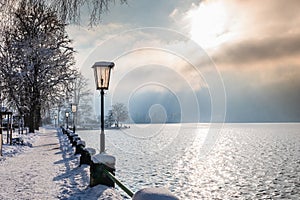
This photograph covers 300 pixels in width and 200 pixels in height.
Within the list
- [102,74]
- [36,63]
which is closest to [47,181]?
[102,74]

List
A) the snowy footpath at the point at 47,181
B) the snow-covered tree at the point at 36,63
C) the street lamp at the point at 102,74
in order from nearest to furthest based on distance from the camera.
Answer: the snowy footpath at the point at 47,181
the street lamp at the point at 102,74
the snow-covered tree at the point at 36,63

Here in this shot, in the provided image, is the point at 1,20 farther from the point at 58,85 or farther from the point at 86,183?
the point at 58,85

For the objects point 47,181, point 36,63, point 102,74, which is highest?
point 36,63

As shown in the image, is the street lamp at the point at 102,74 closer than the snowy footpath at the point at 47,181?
No

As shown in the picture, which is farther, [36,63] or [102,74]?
[36,63]

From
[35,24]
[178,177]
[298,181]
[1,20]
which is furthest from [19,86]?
[298,181]

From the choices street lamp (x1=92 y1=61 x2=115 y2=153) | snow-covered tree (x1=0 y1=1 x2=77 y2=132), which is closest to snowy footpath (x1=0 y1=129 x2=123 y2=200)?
street lamp (x1=92 y1=61 x2=115 y2=153)

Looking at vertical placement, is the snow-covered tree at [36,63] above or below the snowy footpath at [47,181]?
above

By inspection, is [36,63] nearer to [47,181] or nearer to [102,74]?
[102,74]

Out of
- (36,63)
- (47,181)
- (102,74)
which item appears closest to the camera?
(47,181)

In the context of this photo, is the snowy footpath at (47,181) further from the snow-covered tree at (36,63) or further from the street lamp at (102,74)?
the snow-covered tree at (36,63)

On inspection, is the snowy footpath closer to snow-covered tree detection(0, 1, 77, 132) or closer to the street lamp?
the street lamp

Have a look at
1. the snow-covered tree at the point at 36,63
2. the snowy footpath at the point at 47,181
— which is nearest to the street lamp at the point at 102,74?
the snowy footpath at the point at 47,181

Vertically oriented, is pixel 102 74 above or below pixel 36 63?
below
